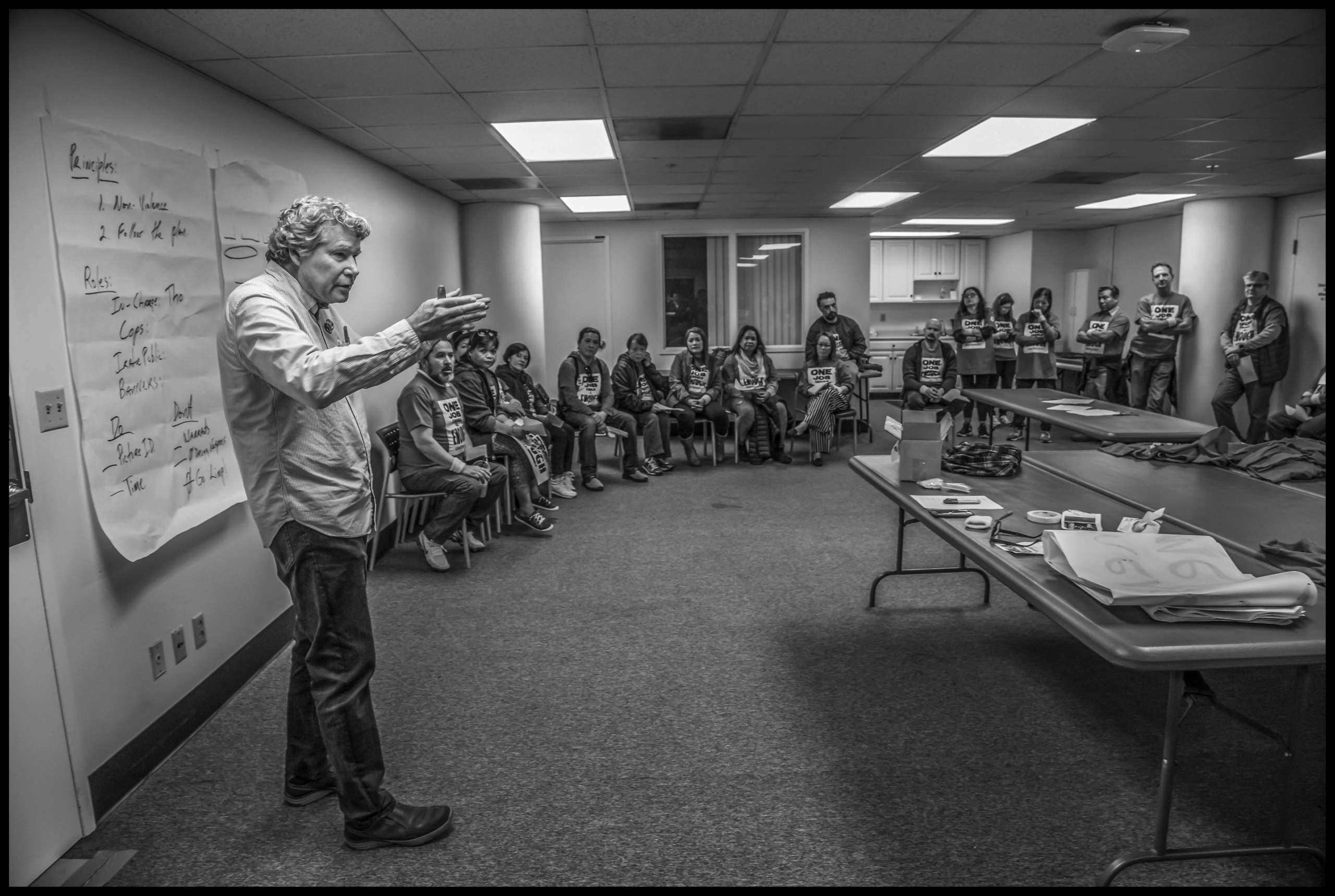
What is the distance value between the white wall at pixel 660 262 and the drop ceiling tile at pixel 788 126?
4275 millimetres

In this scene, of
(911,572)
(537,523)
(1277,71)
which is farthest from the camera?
(537,523)

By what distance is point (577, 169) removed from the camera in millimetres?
5734

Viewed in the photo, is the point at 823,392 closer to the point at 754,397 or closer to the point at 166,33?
the point at 754,397

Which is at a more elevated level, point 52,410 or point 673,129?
point 673,129

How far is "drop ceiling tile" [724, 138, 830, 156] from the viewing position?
4922 millimetres

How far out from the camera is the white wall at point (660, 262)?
9.05 metres

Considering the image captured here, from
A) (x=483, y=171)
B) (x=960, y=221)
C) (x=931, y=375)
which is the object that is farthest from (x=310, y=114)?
(x=960, y=221)

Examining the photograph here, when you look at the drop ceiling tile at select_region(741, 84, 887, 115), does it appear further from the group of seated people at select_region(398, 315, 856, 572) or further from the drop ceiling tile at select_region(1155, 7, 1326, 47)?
the group of seated people at select_region(398, 315, 856, 572)

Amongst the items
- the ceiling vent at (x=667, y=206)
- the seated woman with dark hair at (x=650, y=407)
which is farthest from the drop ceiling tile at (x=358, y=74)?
the ceiling vent at (x=667, y=206)

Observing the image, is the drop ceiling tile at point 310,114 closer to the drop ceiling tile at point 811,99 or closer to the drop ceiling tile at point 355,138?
the drop ceiling tile at point 355,138

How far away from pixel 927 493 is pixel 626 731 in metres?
1.24

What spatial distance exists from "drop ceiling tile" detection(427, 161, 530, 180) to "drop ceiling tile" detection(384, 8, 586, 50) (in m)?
2.47

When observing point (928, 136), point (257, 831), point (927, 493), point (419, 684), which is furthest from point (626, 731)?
point (928, 136)

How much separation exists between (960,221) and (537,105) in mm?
6960
